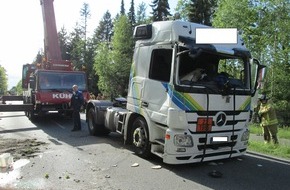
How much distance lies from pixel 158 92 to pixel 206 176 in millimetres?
1979

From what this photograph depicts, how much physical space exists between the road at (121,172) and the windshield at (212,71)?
1.78m

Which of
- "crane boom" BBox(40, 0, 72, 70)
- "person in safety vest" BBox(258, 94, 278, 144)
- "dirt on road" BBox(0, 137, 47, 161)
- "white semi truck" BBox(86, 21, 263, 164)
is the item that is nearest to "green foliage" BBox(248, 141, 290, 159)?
"person in safety vest" BBox(258, 94, 278, 144)

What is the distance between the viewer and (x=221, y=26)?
26.8 metres

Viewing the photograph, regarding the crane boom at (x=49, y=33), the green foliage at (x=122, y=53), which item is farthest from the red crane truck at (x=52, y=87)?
the green foliage at (x=122, y=53)

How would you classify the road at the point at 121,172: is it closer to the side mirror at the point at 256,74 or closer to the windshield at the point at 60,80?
the side mirror at the point at 256,74

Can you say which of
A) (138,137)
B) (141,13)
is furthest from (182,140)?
(141,13)

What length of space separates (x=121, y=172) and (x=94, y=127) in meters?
4.41

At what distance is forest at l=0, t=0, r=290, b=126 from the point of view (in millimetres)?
24688

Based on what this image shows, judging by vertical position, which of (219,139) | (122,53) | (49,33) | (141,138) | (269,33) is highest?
(122,53)

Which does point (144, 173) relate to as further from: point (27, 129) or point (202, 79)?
point (27, 129)

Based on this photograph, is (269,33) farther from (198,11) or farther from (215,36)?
(215,36)

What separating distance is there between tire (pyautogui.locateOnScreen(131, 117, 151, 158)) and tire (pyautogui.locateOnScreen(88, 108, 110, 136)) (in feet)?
10.4

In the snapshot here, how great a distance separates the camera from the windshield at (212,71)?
261 inches

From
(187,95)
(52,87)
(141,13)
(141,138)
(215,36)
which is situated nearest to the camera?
(187,95)
